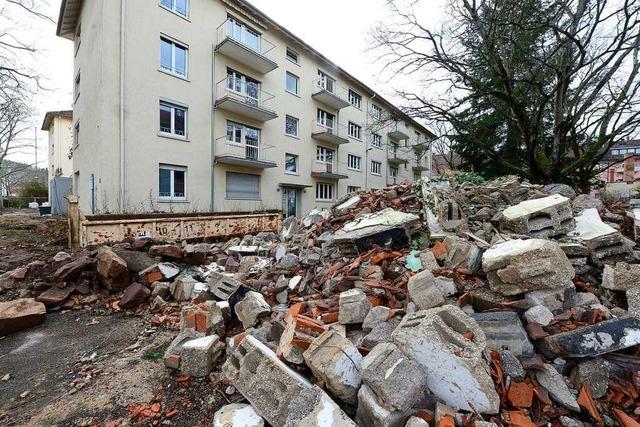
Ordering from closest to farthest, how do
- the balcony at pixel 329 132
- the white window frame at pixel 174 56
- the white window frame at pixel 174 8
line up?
1. the white window frame at pixel 174 8
2. the white window frame at pixel 174 56
3. the balcony at pixel 329 132

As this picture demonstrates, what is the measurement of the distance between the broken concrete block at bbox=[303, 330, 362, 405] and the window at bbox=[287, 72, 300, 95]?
717 inches

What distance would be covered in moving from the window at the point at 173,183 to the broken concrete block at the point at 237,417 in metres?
11.7

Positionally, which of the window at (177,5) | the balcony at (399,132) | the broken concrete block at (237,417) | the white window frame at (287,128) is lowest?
the broken concrete block at (237,417)

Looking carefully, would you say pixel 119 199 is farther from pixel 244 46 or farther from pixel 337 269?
pixel 337 269

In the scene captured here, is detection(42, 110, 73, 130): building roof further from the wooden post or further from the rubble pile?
the rubble pile

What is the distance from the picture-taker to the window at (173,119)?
40.2 feet

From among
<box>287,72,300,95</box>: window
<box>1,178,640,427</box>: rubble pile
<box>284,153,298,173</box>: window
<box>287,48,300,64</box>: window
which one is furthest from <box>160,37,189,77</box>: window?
<box>1,178,640,427</box>: rubble pile

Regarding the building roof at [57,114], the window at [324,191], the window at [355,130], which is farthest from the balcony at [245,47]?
the building roof at [57,114]

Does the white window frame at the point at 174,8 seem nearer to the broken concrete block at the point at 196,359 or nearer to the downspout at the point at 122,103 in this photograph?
the downspout at the point at 122,103

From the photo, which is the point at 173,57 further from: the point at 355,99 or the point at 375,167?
the point at 375,167

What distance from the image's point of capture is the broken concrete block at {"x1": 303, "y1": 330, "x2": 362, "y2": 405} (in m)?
2.03

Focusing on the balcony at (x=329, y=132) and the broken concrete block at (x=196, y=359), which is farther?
the balcony at (x=329, y=132)

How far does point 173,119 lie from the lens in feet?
41.3

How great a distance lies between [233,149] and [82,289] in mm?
11148
